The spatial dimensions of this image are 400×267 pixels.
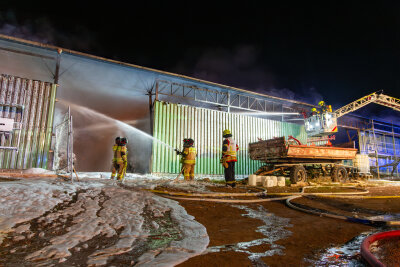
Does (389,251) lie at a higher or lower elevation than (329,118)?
lower

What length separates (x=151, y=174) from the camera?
11.4 m

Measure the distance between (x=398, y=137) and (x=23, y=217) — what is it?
106 ft

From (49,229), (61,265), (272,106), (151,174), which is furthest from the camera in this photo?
(272,106)

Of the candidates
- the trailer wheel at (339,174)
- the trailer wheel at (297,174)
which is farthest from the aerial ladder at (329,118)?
the trailer wheel at (297,174)

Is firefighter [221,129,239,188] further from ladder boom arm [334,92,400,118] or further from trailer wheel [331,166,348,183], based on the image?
ladder boom arm [334,92,400,118]

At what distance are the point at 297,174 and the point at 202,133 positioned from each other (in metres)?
5.76

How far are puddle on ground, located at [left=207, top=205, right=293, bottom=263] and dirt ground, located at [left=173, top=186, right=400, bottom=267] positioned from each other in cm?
5

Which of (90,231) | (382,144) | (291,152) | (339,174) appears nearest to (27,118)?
(90,231)

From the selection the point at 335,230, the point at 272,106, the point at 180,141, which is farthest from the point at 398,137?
the point at 335,230

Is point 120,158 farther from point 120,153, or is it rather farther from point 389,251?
point 389,251

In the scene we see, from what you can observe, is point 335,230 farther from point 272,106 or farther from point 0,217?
point 272,106

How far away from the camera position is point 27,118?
9422 mm

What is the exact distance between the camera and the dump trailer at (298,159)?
983cm

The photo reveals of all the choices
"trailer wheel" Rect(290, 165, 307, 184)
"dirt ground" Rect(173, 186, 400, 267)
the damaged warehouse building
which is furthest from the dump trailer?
"dirt ground" Rect(173, 186, 400, 267)
